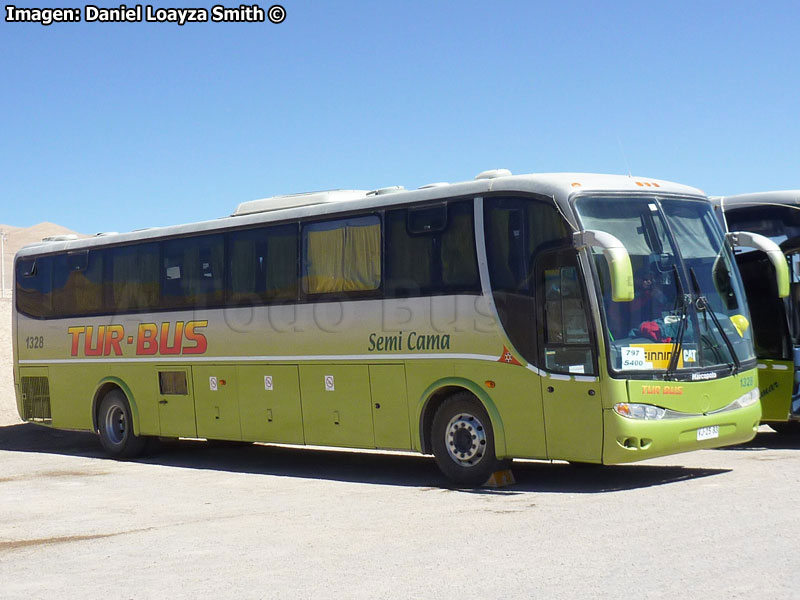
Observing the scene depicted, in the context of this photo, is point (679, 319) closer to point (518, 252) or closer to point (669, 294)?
point (669, 294)

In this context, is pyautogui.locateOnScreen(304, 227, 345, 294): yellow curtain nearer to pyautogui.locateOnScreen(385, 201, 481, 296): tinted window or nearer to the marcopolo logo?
pyautogui.locateOnScreen(385, 201, 481, 296): tinted window

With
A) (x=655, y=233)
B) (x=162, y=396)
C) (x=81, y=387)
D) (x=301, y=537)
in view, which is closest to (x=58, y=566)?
(x=301, y=537)

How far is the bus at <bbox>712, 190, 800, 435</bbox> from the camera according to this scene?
50.8 ft

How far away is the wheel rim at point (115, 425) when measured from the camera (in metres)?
18.9

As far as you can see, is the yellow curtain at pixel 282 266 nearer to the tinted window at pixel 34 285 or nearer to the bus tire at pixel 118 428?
the bus tire at pixel 118 428

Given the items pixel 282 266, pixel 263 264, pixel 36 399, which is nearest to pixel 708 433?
pixel 282 266

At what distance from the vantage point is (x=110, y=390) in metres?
19.1

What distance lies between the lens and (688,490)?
11.5 metres

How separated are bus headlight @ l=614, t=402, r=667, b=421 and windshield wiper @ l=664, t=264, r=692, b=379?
39cm

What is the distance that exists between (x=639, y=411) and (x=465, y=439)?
90.1 inches

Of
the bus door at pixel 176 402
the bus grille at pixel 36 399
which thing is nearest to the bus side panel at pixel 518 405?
the bus door at pixel 176 402

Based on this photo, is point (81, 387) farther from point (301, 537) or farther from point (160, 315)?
point (301, 537)

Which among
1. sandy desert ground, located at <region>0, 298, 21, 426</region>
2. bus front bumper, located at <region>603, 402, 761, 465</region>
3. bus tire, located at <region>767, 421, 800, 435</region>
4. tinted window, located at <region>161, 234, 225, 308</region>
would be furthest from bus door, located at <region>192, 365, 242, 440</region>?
sandy desert ground, located at <region>0, 298, 21, 426</region>

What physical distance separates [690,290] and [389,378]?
3911 millimetres
